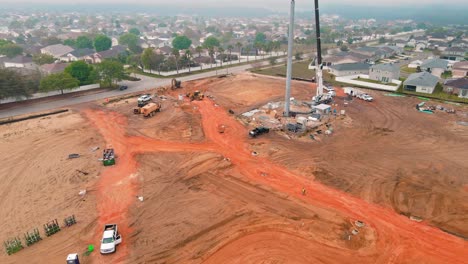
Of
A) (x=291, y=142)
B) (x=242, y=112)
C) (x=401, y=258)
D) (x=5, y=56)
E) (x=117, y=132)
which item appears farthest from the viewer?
(x=5, y=56)

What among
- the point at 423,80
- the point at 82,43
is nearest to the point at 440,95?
the point at 423,80

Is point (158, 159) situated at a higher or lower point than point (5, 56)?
lower

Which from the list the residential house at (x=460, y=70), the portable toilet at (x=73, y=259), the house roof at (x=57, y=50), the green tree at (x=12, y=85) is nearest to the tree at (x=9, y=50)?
the house roof at (x=57, y=50)

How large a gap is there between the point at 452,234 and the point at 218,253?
19.2 m

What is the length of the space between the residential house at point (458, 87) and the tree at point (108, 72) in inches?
2841

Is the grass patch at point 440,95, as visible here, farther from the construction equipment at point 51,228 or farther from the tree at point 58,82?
the tree at point 58,82

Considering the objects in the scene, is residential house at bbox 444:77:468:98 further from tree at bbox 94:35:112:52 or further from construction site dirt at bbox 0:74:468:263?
tree at bbox 94:35:112:52

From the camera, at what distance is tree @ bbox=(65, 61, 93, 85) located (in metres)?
62.0

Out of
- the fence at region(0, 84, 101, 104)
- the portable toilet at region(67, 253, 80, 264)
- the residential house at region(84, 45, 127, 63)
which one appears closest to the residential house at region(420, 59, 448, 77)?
the fence at region(0, 84, 101, 104)

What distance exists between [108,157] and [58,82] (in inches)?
1271

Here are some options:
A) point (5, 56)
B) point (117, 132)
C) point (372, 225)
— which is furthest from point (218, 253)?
point (5, 56)

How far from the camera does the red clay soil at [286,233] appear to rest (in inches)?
832

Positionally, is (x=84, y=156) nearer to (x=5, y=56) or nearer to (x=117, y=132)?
(x=117, y=132)

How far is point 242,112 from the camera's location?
167 ft
